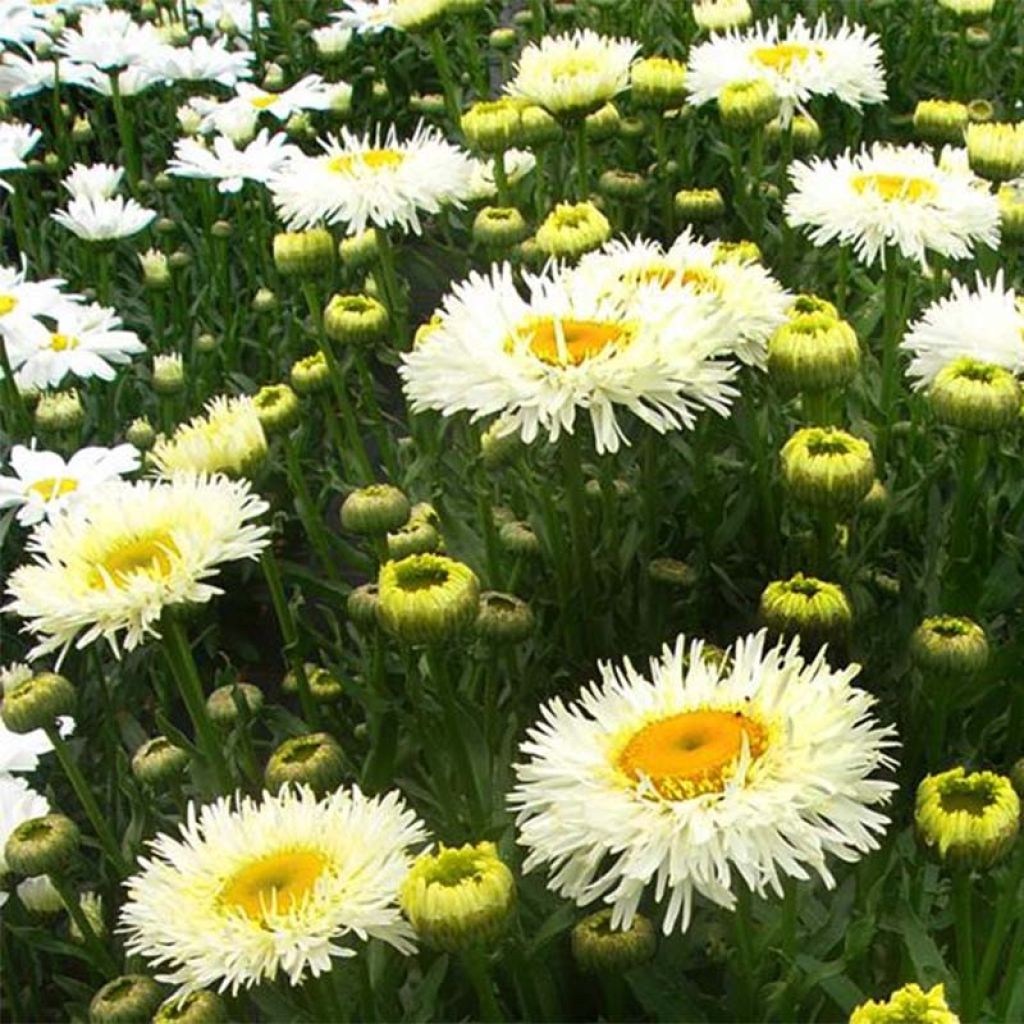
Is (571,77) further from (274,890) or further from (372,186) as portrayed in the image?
(274,890)

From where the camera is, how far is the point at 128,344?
119 inches

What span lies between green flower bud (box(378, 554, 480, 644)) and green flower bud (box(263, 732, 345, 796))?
0.19 metres

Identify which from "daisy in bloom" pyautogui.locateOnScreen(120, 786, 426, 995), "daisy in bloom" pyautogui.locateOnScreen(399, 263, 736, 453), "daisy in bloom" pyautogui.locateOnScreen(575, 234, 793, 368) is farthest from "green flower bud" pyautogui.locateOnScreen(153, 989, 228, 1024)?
"daisy in bloom" pyautogui.locateOnScreen(575, 234, 793, 368)

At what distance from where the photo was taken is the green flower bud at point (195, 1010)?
5.04 ft

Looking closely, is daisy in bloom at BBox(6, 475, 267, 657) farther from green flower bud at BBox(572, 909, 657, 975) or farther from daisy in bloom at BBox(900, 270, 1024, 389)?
daisy in bloom at BBox(900, 270, 1024, 389)

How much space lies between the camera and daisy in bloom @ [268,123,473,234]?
8.73 feet

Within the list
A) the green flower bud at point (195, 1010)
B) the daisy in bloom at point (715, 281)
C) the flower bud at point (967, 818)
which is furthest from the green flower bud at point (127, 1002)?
the daisy in bloom at point (715, 281)

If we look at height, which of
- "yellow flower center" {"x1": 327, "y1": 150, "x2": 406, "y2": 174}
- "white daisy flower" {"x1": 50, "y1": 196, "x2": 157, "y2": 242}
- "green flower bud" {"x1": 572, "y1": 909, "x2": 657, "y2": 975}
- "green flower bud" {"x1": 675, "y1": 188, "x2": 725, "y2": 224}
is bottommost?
"white daisy flower" {"x1": 50, "y1": 196, "x2": 157, "y2": 242}

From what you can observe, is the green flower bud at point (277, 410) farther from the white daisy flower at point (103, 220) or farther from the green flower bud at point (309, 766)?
the white daisy flower at point (103, 220)

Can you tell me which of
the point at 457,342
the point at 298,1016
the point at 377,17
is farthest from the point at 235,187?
the point at 298,1016

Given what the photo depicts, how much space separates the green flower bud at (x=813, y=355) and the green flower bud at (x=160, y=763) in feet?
2.65

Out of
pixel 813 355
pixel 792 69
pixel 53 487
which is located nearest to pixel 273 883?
pixel 813 355

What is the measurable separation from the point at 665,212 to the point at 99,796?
1.61m

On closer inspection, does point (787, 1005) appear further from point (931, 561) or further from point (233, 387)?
point (233, 387)
